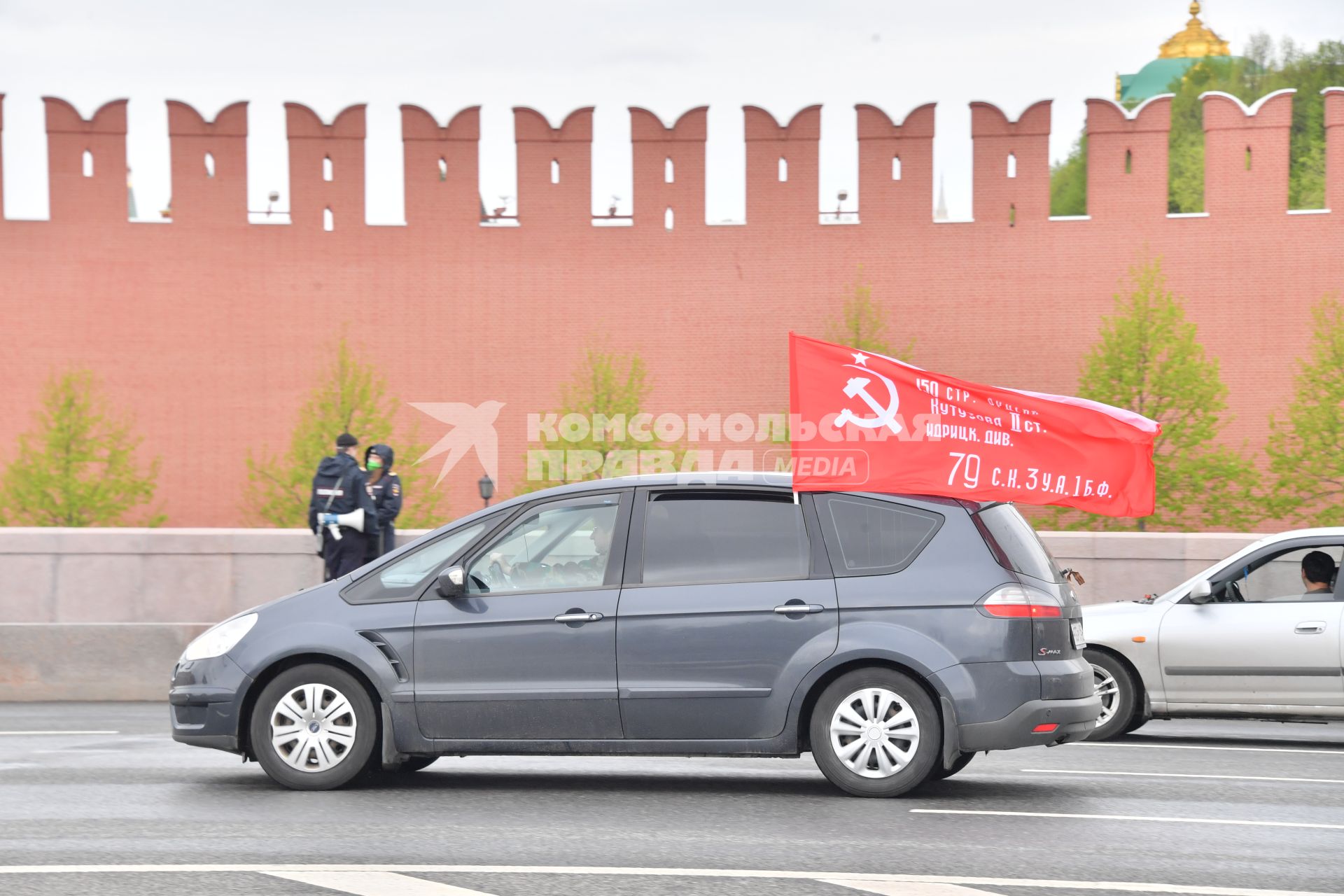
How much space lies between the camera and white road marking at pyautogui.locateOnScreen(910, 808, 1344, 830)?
733 cm

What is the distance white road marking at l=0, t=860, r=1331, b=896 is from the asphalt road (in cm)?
2

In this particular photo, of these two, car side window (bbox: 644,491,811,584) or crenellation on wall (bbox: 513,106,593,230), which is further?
crenellation on wall (bbox: 513,106,593,230)

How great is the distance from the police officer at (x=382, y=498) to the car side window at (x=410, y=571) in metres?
5.03

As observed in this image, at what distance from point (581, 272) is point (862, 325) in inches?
308

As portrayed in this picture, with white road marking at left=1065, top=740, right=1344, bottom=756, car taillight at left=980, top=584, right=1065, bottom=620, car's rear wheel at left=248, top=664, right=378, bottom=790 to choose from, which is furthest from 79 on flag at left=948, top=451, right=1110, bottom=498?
car's rear wheel at left=248, top=664, right=378, bottom=790

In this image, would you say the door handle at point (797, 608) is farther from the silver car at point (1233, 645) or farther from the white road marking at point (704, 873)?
the silver car at point (1233, 645)

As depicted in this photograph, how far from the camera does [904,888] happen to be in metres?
5.83

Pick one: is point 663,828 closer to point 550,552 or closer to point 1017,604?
point 550,552

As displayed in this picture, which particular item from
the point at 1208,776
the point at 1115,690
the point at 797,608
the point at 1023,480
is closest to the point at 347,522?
the point at 1115,690

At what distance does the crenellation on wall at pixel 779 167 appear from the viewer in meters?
44.0

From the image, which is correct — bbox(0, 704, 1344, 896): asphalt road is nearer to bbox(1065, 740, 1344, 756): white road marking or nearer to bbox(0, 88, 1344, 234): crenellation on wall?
bbox(1065, 740, 1344, 756): white road marking

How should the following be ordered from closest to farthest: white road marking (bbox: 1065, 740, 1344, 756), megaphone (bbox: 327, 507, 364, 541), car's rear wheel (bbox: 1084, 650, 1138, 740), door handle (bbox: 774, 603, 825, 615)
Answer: door handle (bbox: 774, 603, 825, 615), white road marking (bbox: 1065, 740, 1344, 756), car's rear wheel (bbox: 1084, 650, 1138, 740), megaphone (bbox: 327, 507, 364, 541)

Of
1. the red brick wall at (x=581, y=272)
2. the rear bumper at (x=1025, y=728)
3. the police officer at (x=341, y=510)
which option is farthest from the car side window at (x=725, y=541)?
the red brick wall at (x=581, y=272)

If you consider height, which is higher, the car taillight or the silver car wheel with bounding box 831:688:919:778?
the car taillight
